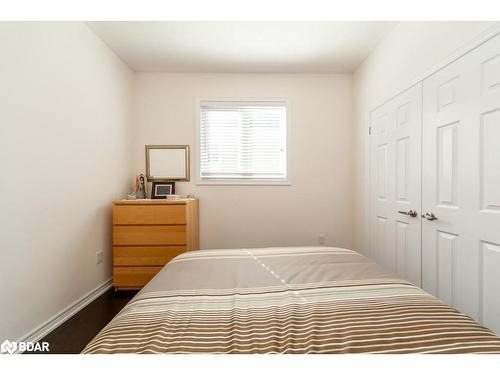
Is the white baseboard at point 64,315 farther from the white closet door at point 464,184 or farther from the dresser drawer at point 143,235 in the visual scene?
the white closet door at point 464,184

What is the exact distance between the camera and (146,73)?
3.15 meters

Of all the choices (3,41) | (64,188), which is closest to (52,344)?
(64,188)

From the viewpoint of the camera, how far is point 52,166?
1.85 metres

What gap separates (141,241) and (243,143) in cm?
161

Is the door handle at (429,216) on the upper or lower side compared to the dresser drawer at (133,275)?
upper

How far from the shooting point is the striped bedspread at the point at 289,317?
0.71m

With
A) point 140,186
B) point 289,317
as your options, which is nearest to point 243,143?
point 140,186

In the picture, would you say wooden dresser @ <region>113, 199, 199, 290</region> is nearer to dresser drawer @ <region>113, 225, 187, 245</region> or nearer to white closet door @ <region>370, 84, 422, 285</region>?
dresser drawer @ <region>113, 225, 187, 245</region>

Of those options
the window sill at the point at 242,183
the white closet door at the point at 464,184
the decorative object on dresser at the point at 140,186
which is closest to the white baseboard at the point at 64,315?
the decorative object on dresser at the point at 140,186

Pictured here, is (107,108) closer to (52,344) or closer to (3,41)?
(3,41)

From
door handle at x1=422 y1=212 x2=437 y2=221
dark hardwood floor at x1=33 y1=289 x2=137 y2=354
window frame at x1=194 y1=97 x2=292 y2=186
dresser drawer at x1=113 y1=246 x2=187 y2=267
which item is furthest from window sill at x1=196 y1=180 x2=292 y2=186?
door handle at x1=422 y1=212 x2=437 y2=221

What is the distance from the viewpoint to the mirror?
3146mm

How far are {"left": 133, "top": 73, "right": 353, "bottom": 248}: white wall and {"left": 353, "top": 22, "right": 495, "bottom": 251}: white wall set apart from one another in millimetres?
186

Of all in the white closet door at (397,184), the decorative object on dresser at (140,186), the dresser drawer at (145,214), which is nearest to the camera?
the white closet door at (397,184)
